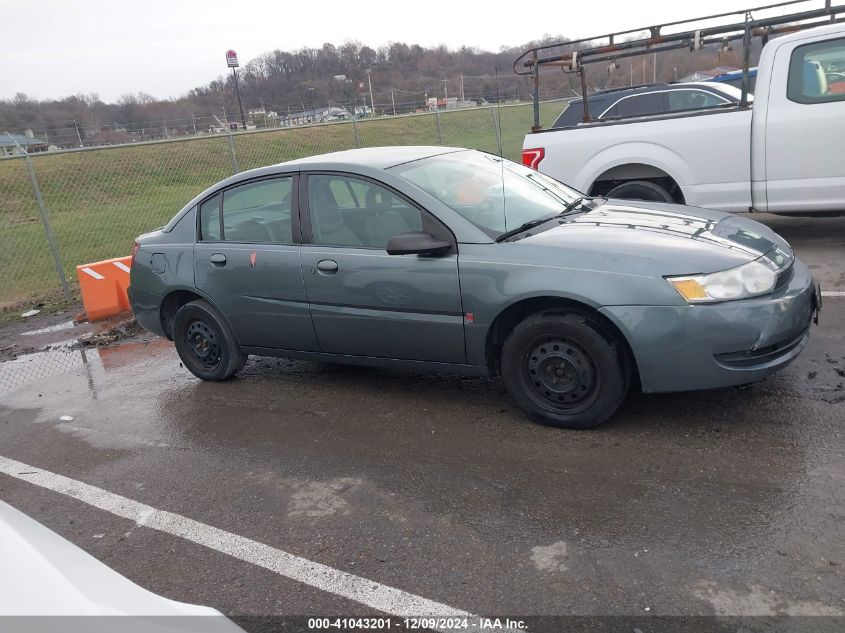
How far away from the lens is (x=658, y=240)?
12.6 feet

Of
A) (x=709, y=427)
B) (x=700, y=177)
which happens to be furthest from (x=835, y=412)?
(x=700, y=177)

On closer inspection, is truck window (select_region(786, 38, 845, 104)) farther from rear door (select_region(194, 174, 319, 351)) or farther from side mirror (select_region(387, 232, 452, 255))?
rear door (select_region(194, 174, 319, 351))

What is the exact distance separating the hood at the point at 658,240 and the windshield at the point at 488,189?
0.25m

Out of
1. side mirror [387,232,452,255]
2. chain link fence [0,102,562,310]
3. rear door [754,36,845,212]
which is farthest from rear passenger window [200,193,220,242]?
chain link fence [0,102,562,310]

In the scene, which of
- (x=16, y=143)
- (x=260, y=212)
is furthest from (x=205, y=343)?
(x=16, y=143)

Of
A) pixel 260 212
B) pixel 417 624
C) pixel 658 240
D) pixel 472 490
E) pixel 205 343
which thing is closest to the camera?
pixel 417 624

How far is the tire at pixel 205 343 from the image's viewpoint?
5234mm

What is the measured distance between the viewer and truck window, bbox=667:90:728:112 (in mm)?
11359

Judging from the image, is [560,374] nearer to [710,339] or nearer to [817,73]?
[710,339]

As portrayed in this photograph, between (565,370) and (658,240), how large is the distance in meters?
0.88

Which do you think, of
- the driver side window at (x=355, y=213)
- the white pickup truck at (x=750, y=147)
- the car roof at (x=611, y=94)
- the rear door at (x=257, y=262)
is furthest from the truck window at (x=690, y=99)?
the rear door at (x=257, y=262)

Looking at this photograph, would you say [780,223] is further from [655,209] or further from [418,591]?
[418,591]

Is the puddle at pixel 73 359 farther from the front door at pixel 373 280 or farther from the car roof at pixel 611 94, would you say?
the car roof at pixel 611 94

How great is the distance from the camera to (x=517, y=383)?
4020 mm
